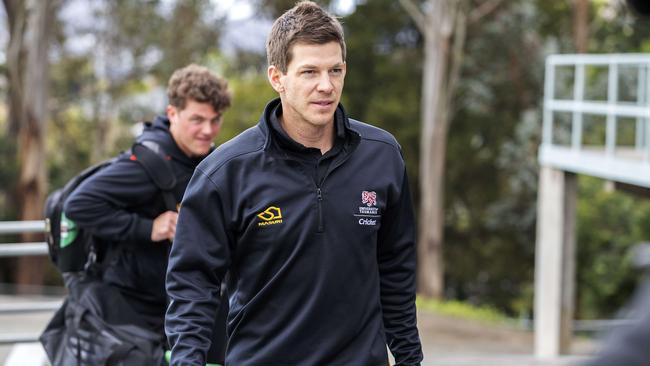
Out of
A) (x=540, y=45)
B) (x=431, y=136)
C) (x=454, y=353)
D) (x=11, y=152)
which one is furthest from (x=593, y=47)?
(x=454, y=353)

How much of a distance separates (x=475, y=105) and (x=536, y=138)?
2.39m

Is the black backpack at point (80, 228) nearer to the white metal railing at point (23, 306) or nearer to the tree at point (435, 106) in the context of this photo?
the white metal railing at point (23, 306)

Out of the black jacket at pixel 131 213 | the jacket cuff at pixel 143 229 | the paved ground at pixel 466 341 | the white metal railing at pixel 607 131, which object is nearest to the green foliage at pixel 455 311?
the paved ground at pixel 466 341

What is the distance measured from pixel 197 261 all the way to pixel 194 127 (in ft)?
4.91

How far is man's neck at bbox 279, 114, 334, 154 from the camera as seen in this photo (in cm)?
322

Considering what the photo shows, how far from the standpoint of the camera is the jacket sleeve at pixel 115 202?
4.50 metres

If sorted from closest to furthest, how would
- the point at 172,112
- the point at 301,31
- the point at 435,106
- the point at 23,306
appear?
Answer: the point at 301,31
the point at 172,112
the point at 23,306
the point at 435,106

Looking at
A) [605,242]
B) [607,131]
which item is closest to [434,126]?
[605,242]

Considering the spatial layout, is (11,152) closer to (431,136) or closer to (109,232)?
(431,136)

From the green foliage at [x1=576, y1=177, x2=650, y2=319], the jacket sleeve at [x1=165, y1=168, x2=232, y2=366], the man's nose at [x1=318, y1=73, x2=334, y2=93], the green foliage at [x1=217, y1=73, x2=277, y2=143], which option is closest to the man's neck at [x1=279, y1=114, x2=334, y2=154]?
the man's nose at [x1=318, y1=73, x2=334, y2=93]

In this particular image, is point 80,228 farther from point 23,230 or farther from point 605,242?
point 605,242

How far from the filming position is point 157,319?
4.59 m

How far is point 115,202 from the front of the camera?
4602mm

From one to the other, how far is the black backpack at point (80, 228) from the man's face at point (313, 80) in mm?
1452
